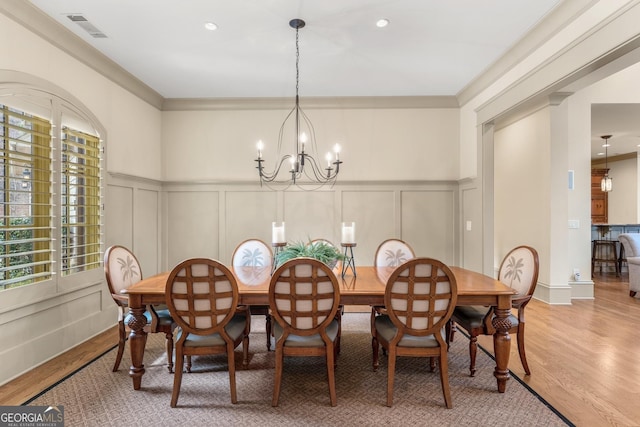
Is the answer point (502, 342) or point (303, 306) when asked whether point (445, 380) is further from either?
point (303, 306)

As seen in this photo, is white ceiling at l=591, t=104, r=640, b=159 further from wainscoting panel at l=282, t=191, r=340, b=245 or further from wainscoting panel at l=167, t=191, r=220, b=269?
wainscoting panel at l=167, t=191, r=220, b=269

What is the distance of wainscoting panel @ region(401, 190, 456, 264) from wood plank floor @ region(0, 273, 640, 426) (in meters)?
1.32

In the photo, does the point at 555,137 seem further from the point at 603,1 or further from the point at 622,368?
the point at 622,368

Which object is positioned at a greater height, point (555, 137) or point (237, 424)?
point (555, 137)

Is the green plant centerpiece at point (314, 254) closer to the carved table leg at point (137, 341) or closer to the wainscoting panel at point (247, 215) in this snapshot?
the carved table leg at point (137, 341)

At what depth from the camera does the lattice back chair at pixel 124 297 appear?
2.33 metres

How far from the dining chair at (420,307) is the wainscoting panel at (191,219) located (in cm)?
324

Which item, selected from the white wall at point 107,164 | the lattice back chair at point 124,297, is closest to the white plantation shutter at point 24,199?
the white wall at point 107,164

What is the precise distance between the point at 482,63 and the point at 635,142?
21.6 ft

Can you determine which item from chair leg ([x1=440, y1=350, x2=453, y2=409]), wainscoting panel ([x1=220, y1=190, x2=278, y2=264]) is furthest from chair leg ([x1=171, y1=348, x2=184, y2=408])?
wainscoting panel ([x1=220, y1=190, x2=278, y2=264])

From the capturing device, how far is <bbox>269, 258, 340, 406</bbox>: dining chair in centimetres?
194

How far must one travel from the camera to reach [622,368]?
2537 mm

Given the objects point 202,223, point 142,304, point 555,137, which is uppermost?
point 555,137

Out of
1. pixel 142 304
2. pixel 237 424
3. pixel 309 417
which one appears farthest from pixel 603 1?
pixel 142 304
